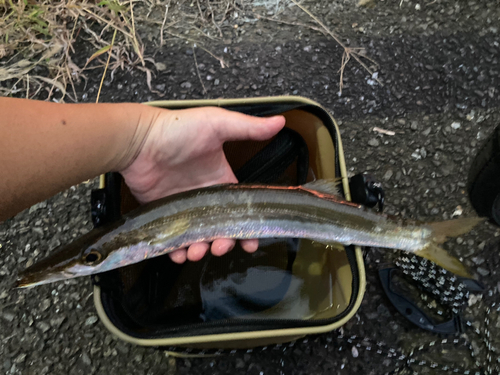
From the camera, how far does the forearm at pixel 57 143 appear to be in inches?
53.3

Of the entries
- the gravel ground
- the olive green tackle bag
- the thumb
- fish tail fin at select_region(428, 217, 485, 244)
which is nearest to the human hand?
the thumb

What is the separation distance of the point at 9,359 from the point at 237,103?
2.01 m

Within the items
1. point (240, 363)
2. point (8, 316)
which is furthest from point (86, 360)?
point (240, 363)

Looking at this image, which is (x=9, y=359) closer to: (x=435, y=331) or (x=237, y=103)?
(x=237, y=103)

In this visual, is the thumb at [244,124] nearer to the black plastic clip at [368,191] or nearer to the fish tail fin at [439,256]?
the black plastic clip at [368,191]

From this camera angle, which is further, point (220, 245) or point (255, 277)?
point (255, 277)

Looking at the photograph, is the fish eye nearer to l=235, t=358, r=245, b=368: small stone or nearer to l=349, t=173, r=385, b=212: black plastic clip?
l=235, t=358, r=245, b=368: small stone

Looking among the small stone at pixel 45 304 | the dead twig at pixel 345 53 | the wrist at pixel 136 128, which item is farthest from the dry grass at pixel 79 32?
the small stone at pixel 45 304

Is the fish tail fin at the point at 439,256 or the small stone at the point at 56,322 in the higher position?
the fish tail fin at the point at 439,256

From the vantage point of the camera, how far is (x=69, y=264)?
1.37 metres

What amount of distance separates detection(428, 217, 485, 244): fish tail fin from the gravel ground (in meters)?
0.52

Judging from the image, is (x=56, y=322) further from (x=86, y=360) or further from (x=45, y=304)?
(x=86, y=360)

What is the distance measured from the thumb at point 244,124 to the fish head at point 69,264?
2.37ft

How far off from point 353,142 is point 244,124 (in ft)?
3.54
